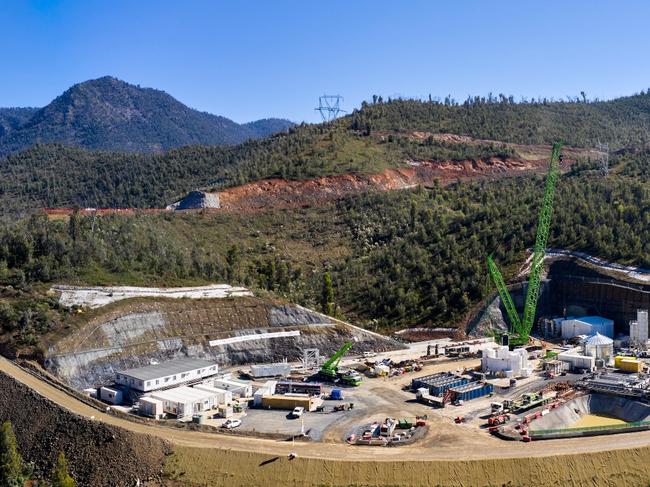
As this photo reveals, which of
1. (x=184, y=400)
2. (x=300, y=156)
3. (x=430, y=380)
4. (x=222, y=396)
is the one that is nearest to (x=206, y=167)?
(x=300, y=156)

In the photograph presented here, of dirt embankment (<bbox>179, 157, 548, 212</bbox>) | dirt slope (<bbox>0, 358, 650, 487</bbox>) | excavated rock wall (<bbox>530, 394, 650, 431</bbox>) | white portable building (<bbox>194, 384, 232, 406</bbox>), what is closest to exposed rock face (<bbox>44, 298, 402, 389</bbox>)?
white portable building (<bbox>194, 384, 232, 406</bbox>)

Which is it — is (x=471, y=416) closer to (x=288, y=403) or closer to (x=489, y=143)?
(x=288, y=403)

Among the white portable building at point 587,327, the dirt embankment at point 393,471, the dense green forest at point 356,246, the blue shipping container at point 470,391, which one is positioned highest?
the dense green forest at point 356,246

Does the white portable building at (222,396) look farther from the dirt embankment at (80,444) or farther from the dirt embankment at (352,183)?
the dirt embankment at (352,183)

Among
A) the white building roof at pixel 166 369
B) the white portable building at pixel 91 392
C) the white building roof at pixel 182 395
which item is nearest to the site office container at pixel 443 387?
the white building roof at pixel 182 395

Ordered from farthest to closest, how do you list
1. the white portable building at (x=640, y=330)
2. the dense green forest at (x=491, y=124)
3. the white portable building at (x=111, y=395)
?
the dense green forest at (x=491, y=124) < the white portable building at (x=640, y=330) < the white portable building at (x=111, y=395)

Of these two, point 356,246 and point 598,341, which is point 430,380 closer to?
point 598,341

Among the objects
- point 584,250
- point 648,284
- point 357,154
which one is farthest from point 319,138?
point 648,284

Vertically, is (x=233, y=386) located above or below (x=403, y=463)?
above
